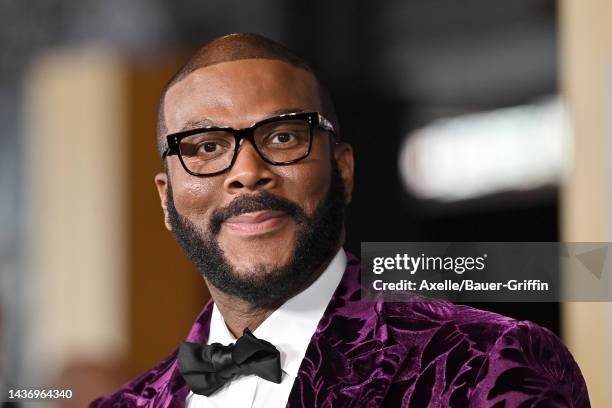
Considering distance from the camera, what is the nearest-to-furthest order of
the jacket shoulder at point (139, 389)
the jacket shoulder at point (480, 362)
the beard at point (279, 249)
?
the jacket shoulder at point (480, 362) < the beard at point (279, 249) < the jacket shoulder at point (139, 389)

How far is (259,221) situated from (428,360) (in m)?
0.23

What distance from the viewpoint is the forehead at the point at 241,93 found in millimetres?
1114

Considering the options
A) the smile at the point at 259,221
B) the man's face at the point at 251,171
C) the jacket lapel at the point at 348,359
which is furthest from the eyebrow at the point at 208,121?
the jacket lapel at the point at 348,359

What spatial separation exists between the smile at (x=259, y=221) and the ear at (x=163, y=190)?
118 mm

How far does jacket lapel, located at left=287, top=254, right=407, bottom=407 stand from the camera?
1.07 metres

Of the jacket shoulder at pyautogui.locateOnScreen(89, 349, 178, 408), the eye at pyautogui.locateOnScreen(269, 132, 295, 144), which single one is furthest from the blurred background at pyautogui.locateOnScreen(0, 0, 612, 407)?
the eye at pyautogui.locateOnScreen(269, 132, 295, 144)

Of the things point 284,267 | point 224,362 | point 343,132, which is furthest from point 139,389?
point 343,132

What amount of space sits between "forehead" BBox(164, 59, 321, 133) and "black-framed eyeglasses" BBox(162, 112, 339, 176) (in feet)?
0.04

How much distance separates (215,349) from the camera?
1.16 metres

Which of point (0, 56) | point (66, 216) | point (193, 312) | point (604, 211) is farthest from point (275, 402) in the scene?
point (0, 56)

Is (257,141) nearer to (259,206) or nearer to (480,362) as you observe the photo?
(259,206)

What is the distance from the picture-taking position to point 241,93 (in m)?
1.12

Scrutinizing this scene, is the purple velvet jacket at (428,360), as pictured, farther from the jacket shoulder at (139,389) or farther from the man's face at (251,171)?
the jacket shoulder at (139,389)

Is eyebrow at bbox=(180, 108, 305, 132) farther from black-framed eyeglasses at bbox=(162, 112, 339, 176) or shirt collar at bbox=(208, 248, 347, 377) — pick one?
shirt collar at bbox=(208, 248, 347, 377)
